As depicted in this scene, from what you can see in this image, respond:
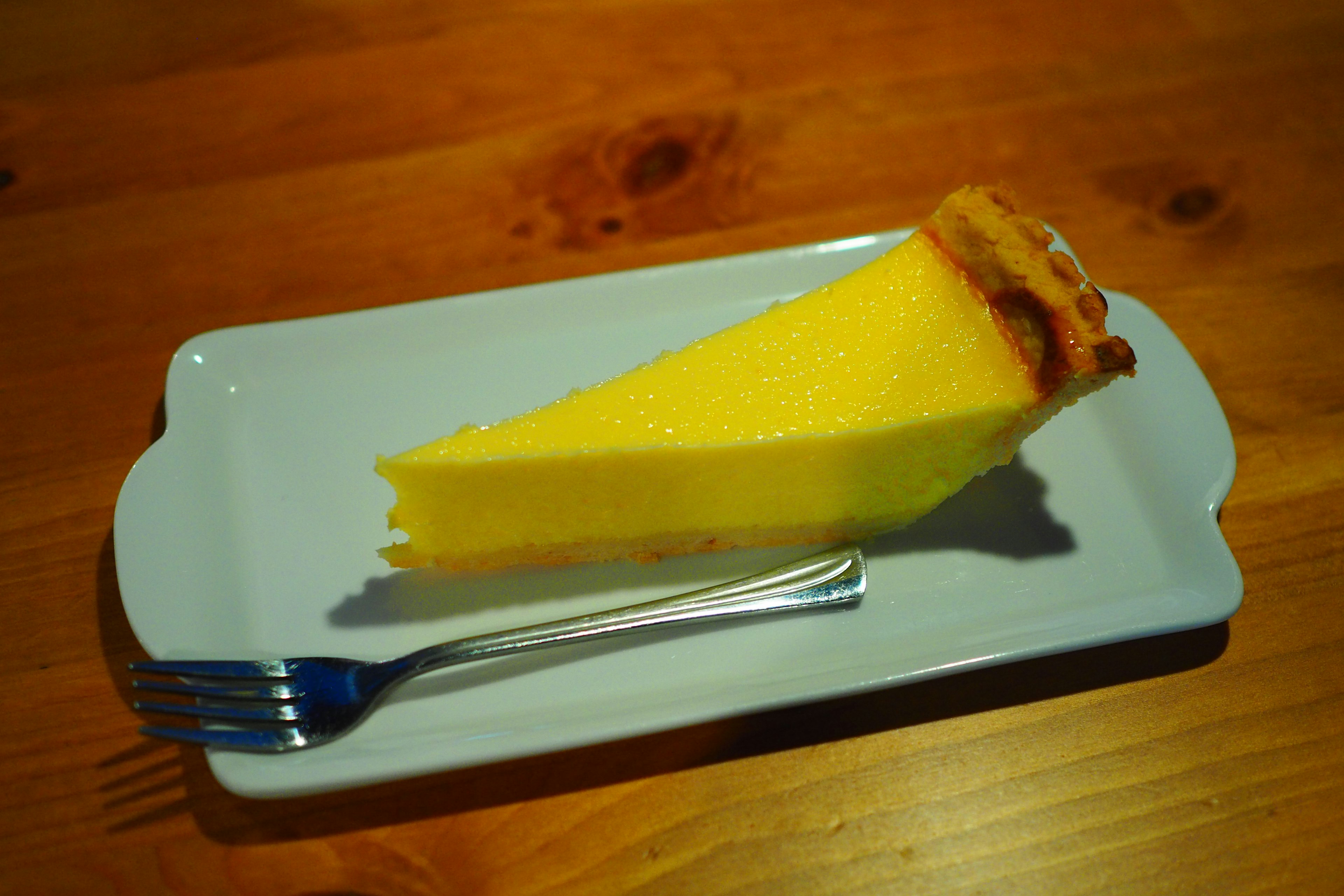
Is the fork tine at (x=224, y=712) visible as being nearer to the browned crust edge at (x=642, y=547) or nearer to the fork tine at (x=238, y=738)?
the fork tine at (x=238, y=738)

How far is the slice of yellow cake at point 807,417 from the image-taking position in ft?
3.85

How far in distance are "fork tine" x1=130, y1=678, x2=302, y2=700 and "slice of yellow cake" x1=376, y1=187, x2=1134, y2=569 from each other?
0.24 meters

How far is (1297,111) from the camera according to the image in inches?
81.3

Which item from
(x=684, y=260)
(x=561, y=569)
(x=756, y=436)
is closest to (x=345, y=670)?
(x=561, y=569)

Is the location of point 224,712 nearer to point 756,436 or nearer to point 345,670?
point 345,670

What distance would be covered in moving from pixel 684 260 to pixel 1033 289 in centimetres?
78

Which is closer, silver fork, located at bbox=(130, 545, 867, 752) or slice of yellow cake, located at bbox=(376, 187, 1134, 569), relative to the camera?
silver fork, located at bbox=(130, 545, 867, 752)

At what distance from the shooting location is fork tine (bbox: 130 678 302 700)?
41.4 inches

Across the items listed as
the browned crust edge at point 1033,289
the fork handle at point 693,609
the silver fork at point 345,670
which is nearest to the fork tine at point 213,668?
the silver fork at point 345,670

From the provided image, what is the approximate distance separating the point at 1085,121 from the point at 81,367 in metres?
2.23

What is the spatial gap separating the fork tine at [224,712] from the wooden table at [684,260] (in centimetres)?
14

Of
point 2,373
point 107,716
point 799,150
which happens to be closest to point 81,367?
point 2,373

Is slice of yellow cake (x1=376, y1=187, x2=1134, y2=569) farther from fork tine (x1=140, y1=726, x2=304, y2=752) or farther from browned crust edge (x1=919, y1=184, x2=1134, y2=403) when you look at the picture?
fork tine (x1=140, y1=726, x2=304, y2=752)

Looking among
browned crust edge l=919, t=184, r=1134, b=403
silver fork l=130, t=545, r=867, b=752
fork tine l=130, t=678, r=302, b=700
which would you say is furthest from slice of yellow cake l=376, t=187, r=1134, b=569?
fork tine l=130, t=678, r=302, b=700
